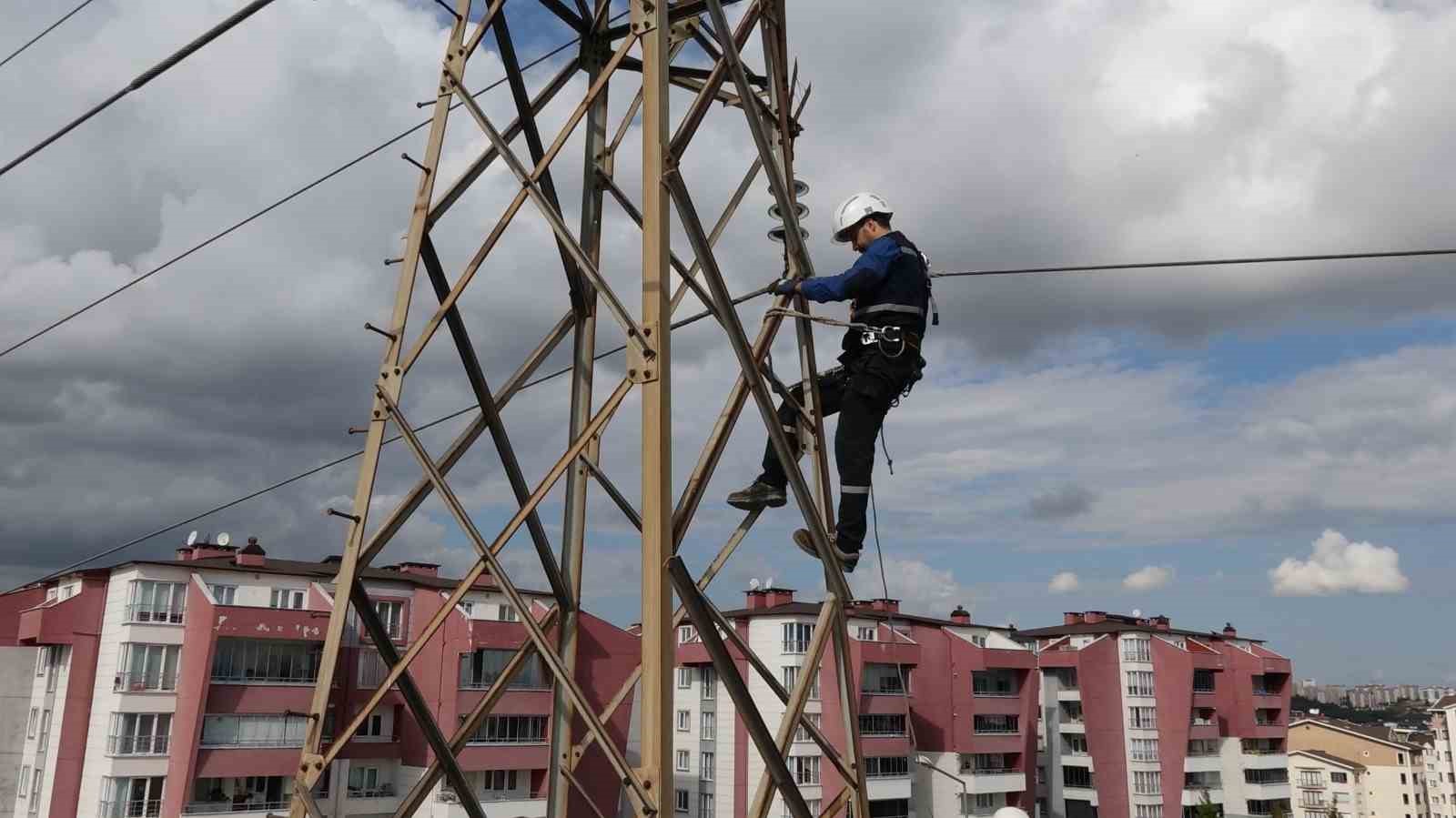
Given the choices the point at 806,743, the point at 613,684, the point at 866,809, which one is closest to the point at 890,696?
the point at 806,743

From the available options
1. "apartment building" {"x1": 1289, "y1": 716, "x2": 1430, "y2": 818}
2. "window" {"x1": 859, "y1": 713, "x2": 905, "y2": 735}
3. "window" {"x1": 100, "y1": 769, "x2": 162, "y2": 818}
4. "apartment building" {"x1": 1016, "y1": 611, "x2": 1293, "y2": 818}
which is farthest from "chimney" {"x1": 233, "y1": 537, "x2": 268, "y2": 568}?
"apartment building" {"x1": 1289, "y1": 716, "x2": 1430, "y2": 818}

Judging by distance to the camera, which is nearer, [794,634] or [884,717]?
[794,634]

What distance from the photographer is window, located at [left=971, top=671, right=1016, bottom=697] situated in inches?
2418

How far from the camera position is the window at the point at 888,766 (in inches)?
2089

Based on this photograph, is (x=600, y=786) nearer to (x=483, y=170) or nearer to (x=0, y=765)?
(x=0, y=765)

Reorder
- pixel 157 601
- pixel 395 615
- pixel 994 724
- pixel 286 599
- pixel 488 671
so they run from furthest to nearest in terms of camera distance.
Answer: pixel 994 724
pixel 488 671
pixel 395 615
pixel 286 599
pixel 157 601

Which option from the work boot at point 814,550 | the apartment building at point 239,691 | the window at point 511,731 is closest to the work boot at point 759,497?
the work boot at point 814,550

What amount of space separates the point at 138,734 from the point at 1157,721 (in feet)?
174

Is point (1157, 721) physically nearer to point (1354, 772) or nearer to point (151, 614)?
point (1354, 772)

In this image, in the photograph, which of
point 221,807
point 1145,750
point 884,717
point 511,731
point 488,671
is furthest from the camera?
point 1145,750

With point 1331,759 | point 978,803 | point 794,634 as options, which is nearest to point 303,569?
point 794,634

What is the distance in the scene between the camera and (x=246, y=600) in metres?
42.5

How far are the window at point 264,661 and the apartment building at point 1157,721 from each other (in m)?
44.6

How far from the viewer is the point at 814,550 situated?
700 cm
